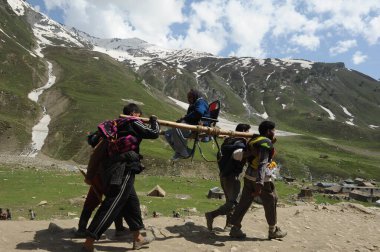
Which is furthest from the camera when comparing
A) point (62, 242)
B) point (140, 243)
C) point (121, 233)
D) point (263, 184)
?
point (263, 184)

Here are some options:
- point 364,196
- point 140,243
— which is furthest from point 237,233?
point 364,196

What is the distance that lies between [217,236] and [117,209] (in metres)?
3.94

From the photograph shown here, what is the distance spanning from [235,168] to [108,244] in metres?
4.09

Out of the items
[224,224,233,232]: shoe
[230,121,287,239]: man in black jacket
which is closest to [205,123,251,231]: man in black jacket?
[230,121,287,239]: man in black jacket

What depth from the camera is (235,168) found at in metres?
11.4

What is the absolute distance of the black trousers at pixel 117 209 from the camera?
870 centimetres

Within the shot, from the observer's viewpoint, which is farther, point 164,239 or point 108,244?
point 164,239

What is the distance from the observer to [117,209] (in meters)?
8.89

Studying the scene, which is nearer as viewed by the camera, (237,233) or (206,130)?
(206,130)

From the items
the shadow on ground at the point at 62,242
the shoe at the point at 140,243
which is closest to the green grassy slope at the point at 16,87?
the shadow on ground at the point at 62,242

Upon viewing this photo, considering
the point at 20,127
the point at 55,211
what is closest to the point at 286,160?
the point at 20,127

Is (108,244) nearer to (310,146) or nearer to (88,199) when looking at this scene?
(88,199)

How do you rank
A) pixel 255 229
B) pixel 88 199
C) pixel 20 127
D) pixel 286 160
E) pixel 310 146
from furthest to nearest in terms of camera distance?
pixel 310 146 → pixel 286 160 → pixel 20 127 → pixel 255 229 → pixel 88 199

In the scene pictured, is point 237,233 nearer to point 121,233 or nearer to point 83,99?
point 121,233
